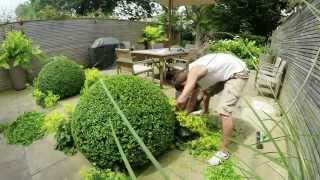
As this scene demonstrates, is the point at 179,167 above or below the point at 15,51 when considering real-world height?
below

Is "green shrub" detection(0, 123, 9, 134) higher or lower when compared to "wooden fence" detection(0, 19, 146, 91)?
lower

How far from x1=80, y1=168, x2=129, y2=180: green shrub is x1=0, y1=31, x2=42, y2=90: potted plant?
179 inches

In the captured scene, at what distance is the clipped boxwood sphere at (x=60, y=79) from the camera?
208 inches

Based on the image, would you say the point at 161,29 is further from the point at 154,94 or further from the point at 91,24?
the point at 154,94

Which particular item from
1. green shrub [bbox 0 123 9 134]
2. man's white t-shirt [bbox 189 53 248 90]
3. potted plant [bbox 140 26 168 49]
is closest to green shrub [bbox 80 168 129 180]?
man's white t-shirt [bbox 189 53 248 90]

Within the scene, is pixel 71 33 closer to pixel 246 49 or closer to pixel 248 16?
pixel 246 49

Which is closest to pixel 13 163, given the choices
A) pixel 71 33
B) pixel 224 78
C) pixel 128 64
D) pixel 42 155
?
pixel 42 155

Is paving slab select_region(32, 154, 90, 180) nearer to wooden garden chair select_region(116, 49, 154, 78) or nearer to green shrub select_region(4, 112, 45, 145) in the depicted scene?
green shrub select_region(4, 112, 45, 145)

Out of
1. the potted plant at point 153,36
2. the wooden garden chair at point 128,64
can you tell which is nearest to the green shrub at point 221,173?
the wooden garden chair at point 128,64

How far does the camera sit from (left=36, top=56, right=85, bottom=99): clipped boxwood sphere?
208 inches

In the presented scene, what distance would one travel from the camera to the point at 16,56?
629 centimetres

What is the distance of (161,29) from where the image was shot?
10914 millimetres

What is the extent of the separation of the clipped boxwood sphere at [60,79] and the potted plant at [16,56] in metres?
1.26

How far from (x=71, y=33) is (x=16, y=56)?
2639mm
